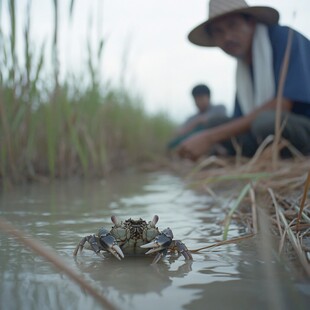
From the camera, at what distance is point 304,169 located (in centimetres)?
242

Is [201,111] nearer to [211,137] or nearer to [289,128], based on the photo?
[211,137]

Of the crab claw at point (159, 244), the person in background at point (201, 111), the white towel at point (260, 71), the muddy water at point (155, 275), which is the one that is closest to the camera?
the muddy water at point (155, 275)

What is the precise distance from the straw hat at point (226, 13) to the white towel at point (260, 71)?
16cm

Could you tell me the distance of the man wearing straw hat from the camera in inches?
122

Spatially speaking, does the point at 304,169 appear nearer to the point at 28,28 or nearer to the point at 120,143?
the point at 28,28

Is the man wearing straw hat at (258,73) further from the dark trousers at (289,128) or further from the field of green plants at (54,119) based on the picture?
the field of green plants at (54,119)

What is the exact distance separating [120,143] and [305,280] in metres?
3.94

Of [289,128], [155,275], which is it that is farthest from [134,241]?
[289,128]

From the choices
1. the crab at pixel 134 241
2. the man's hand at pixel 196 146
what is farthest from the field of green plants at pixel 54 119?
the crab at pixel 134 241

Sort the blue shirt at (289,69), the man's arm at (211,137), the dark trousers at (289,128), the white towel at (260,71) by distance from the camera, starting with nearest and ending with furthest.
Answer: the blue shirt at (289,69) → the white towel at (260,71) → the dark trousers at (289,128) → the man's arm at (211,137)

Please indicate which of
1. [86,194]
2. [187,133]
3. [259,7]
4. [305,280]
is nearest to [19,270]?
[305,280]

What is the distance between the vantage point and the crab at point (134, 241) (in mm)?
1084

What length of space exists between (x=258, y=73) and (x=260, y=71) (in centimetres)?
2

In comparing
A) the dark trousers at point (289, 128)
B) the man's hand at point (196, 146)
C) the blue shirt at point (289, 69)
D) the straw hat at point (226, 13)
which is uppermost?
the straw hat at point (226, 13)
